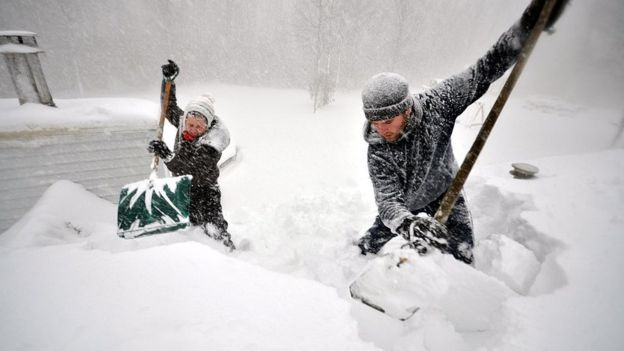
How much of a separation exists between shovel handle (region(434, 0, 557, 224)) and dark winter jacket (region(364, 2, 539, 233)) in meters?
0.26

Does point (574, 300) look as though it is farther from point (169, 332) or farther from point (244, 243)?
point (244, 243)

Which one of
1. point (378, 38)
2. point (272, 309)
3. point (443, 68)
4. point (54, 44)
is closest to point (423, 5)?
point (378, 38)

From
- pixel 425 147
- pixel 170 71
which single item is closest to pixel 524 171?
pixel 425 147

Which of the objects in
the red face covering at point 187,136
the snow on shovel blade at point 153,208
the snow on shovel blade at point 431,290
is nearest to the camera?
the snow on shovel blade at point 431,290

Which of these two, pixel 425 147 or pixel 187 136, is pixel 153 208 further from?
pixel 425 147

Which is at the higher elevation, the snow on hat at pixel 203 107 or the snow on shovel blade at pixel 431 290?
the snow on hat at pixel 203 107

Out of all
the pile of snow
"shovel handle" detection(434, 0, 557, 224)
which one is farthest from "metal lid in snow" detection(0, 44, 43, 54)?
"shovel handle" detection(434, 0, 557, 224)

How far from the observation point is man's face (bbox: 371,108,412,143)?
192cm

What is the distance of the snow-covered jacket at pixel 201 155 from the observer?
2898mm

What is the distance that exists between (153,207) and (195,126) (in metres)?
0.89

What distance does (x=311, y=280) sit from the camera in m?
1.62

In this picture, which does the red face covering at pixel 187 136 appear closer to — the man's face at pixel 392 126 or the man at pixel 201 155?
the man at pixel 201 155

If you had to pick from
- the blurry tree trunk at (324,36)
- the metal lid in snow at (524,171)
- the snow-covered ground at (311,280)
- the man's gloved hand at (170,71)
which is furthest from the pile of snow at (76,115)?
the blurry tree trunk at (324,36)

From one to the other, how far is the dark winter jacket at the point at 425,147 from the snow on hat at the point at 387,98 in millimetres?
208
